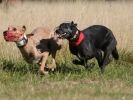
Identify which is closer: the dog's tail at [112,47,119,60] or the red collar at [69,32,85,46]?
the red collar at [69,32,85,46]

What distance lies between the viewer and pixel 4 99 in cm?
Answer: 817

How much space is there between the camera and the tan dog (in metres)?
10.2

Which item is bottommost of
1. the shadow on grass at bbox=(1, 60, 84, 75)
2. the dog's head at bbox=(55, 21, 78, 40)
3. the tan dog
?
the shadow on grass at bbox=(1, 60, 84, 75)

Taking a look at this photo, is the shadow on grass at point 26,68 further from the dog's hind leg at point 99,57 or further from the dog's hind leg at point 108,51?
the dog's hind leg at point 108,51

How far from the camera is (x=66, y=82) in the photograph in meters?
10.0

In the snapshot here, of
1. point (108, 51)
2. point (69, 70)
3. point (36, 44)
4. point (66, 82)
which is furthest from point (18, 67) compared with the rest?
point (108, 51)

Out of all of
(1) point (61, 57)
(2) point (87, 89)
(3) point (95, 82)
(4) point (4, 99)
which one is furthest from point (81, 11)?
(4) point (4, 99)

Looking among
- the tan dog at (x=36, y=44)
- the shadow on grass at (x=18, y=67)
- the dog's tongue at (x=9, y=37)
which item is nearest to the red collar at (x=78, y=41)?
the tan dog at (x=36, y=44)

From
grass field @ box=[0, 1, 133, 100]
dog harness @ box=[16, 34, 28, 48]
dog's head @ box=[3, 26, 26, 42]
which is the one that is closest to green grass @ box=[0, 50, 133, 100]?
grass field @ box=[0, 1, 133, 100]

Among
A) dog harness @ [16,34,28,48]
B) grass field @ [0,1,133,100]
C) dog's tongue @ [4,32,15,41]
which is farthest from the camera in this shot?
dog harness @ [16,34,28,48]

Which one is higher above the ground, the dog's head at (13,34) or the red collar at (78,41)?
the dog's head at (13,34)

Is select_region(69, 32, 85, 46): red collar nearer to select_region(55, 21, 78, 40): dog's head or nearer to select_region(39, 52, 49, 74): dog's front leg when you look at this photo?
select_region(55, 21, 78, 40): dog's head

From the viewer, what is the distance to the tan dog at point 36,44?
1021 centimetres

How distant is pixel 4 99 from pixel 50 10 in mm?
7235
